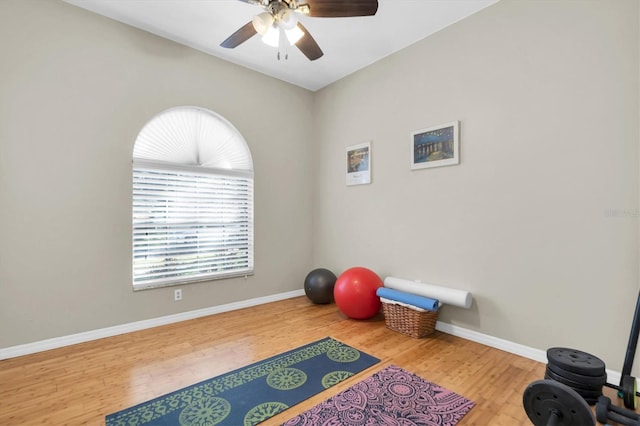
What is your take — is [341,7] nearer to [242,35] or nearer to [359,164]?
[242,35]

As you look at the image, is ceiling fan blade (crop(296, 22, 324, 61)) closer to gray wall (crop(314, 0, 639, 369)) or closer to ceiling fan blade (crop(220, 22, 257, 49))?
ceiling fan blade (crop(220, 22, 257, 49))

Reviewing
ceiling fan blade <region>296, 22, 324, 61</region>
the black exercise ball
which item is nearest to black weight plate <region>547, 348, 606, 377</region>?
the black exercise ball

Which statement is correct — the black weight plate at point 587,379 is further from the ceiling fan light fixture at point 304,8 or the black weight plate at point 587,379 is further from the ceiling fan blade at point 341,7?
the ceiling fan light fixture at point 304,8

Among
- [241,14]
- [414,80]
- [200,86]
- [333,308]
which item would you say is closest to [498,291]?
[333,308]

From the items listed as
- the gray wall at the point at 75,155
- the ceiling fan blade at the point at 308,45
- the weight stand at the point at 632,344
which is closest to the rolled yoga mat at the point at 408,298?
the weight stand at the point at 632,344

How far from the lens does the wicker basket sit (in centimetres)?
306

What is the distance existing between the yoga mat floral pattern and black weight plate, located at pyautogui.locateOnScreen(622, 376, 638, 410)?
973 millimetres

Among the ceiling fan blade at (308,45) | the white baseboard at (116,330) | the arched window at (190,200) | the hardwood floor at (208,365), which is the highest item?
the ceiling fan blade at (308,45)

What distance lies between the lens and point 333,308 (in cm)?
412

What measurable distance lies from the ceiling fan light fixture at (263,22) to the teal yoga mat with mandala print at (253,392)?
272 cm

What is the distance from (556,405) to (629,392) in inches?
40.2

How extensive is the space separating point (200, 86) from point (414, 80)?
8.63 feet

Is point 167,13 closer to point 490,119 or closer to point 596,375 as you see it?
point 490,119

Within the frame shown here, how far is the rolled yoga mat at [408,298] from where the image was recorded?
2.98m
